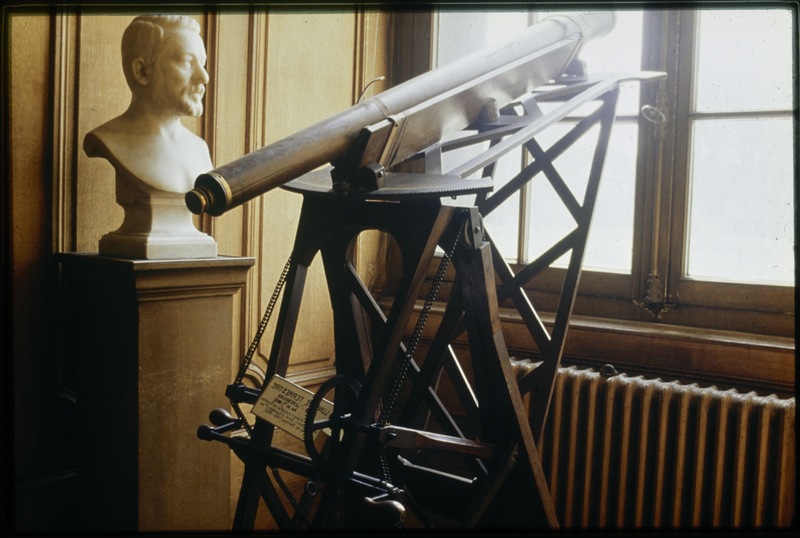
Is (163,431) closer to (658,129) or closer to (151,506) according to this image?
(151,506)

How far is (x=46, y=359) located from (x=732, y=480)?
6.74 ft

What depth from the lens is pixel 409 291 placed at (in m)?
1.69

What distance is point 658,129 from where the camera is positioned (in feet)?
9.02

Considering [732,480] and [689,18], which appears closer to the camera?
[732,480]

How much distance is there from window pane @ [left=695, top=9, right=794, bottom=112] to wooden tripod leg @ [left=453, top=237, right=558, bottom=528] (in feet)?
4.46

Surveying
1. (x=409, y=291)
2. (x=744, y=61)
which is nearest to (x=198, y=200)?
(x=409, y=291)

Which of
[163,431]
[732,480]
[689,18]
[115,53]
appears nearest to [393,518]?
[163,431]

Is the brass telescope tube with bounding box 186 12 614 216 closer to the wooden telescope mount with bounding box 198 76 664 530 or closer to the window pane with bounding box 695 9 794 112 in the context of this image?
the wooden telescope mount with bounding box 198 76 664 530

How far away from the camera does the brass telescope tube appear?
1481 millimetres

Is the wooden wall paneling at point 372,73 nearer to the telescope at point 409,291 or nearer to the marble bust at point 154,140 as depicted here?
the telescope at point 409,291

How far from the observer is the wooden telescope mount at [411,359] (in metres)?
1.68

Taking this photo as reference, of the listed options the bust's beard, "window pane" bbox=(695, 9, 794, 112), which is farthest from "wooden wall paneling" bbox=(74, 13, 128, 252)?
"window pane" bbox=(695, 9, 794, 112)

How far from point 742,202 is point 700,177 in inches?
6.4

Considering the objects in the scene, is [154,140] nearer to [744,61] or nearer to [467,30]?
[467,30]
